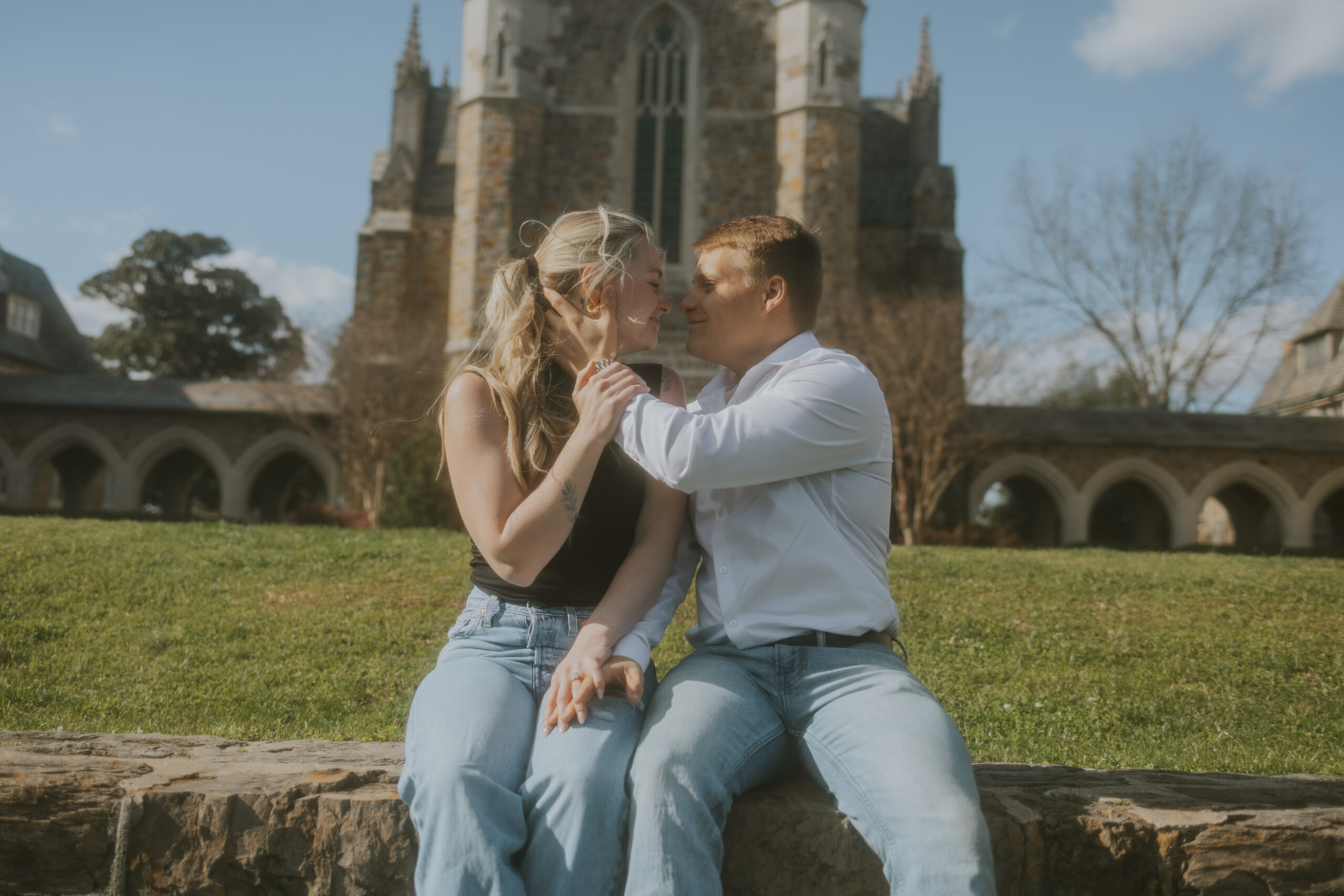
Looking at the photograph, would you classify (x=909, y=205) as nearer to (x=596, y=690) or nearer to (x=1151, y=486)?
(x=1151, y=486)

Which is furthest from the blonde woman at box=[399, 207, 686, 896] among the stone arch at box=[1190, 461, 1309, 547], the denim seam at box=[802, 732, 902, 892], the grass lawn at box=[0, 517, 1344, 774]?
the stone arch at box=[1190, 461, 1309, 547]

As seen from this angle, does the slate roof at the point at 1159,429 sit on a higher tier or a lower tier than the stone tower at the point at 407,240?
lower

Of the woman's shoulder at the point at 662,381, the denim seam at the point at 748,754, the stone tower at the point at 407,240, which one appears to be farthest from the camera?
the stone tower at the point at 407,240

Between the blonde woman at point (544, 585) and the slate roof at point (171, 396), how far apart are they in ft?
59.0

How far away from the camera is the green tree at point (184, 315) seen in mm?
34625

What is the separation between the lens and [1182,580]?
26.5 feet

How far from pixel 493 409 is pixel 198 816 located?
106 centimetres

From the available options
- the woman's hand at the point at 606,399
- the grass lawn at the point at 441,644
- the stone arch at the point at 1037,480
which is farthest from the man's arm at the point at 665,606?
the stone arch at the point at 1037,480

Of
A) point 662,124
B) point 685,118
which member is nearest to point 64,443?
point 662,124

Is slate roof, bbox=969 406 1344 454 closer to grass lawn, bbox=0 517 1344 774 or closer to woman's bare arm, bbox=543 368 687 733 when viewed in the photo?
grass lawn, bbox=0 517 1344 774

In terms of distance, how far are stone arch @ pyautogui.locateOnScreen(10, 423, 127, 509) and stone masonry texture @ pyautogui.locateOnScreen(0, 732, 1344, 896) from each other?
20.2m

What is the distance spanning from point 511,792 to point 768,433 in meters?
0.88

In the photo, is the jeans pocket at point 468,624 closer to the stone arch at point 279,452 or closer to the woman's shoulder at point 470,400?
the woman's shoulder at point 470,400

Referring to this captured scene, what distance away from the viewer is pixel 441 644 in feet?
18.9
